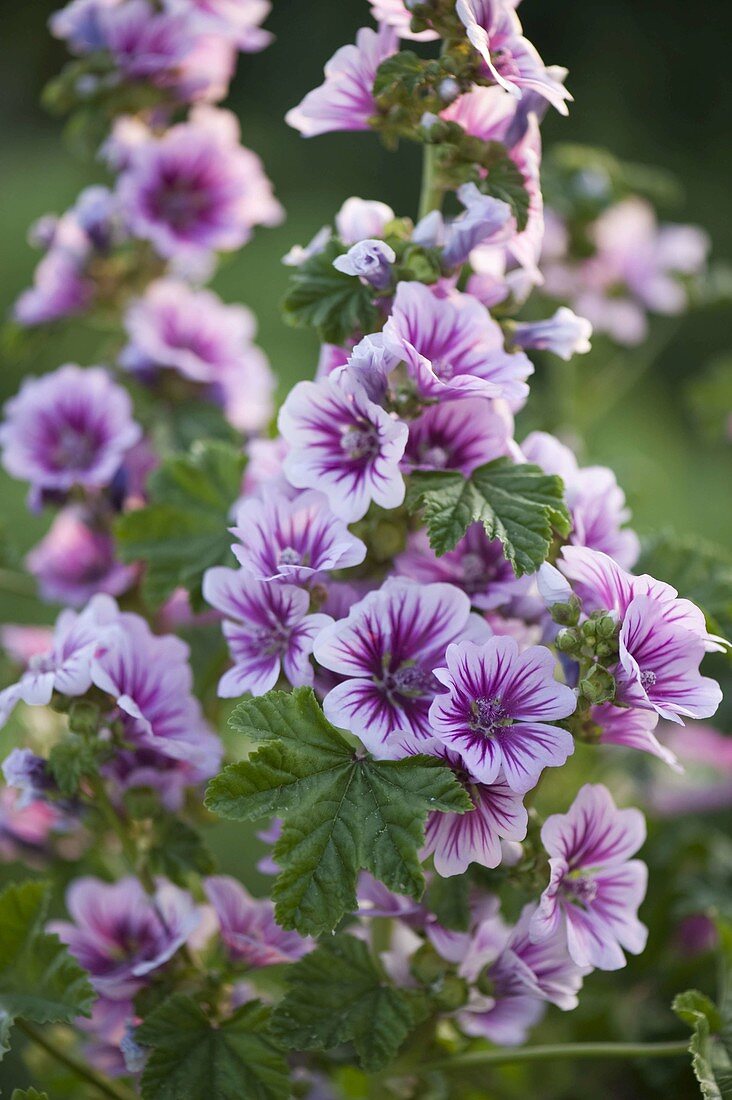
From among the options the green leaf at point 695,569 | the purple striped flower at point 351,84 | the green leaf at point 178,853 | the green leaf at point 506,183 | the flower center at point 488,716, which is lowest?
the green leaf at point 178,853

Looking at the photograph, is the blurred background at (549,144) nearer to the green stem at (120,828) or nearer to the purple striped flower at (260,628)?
the green stem at (120,828)

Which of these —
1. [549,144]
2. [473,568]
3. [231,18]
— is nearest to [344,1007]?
[473,568]

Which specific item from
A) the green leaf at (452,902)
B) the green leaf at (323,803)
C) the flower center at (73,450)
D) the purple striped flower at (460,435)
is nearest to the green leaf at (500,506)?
the purple striped flower at (460,435)

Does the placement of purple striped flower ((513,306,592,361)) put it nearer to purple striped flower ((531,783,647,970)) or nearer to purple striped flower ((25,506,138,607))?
purple striped flower ((531,783,647,970))

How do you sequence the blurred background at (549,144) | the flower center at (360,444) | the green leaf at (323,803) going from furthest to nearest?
the blurred background at (549,144)
the flower center at (360,444)
the green leaf at (323,803)

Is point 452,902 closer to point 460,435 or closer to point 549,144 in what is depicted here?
point 460,435

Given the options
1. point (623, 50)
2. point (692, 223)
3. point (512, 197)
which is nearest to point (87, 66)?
point (512, 197)

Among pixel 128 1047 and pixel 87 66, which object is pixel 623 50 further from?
pixel 128 1047
